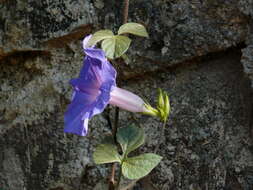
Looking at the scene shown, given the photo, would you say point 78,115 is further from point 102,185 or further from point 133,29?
point 102,185

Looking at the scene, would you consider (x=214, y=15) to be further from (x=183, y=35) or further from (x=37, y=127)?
(x=37, y=127)

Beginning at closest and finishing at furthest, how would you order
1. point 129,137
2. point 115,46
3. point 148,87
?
point 115,46, point 129,137, point 148,87

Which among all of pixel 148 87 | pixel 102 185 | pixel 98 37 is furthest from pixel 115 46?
pixel 102 185

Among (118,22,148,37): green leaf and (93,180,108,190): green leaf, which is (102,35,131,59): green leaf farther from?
(93,180,108,190): green leaf

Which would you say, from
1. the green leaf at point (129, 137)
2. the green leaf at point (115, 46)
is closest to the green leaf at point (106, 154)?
the green leaf at point (129, 137)

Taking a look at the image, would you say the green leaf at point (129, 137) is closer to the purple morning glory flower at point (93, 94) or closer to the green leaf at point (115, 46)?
the purple morning glory flower at point (93, 94)

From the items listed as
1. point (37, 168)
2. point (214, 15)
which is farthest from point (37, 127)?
point (214, 15)

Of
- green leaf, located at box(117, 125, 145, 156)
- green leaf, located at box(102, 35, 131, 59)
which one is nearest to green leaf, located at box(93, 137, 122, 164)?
green leaf, located at box(117, 125, 145, 156)
